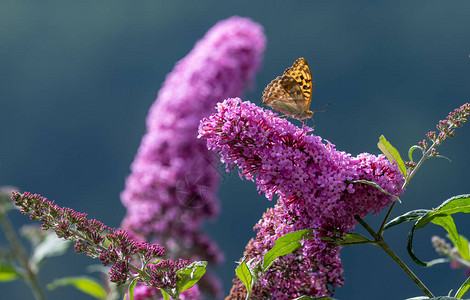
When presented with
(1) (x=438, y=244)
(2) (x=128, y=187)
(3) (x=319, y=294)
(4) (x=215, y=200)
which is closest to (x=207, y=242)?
(4) (x=215, y=200)

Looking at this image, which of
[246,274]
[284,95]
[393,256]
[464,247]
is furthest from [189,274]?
[464,247]

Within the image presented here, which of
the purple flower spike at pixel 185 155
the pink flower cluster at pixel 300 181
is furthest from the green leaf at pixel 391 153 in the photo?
the purple flower spike at pixel 185 155

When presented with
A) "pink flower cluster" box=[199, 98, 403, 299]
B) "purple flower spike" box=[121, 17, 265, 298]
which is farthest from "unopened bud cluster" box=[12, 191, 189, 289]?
"purple flower spike" box=[121, 17, 265, 298]

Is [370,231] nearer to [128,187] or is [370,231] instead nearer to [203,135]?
[203,135]

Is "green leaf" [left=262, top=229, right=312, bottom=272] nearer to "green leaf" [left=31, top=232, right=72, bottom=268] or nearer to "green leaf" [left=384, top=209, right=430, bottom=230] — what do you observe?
"green leaf" [left=384, top=209, right=430, bottom=230]

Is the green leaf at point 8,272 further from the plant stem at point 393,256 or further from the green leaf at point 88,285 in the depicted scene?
the plant stem at point 393,256

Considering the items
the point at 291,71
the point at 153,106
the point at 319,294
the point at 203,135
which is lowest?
the point at 319,294

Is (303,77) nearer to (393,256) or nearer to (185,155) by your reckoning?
(393,256)
